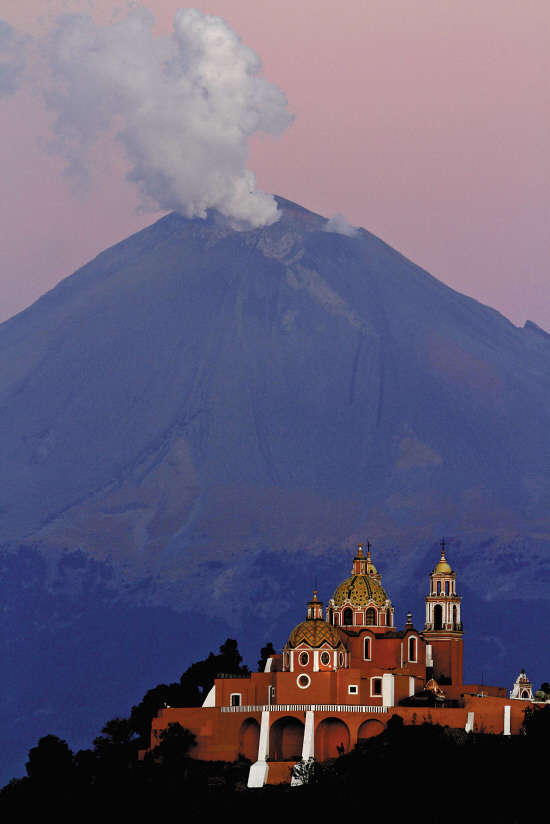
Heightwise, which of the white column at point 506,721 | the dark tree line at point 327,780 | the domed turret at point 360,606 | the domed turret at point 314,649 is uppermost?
the domed turret at point 360,606

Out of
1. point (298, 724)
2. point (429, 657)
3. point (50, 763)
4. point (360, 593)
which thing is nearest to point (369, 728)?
point (298, 724)

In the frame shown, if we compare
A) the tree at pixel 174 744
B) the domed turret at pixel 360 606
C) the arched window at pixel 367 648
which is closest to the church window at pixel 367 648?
the arched window at pixel 367 648

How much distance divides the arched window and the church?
0.14 ft

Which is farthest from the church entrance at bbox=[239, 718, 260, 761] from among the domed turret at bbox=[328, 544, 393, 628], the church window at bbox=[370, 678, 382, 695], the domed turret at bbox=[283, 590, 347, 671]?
the domed turret at bbox=[328, 544, 393, 628]

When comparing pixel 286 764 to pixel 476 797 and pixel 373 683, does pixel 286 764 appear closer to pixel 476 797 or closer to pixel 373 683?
pixel 373 683

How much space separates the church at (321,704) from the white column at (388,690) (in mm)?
40

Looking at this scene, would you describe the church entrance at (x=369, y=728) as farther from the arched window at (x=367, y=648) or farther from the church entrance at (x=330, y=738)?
the arched window at (x=367, y=648)

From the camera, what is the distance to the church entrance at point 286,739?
276ft

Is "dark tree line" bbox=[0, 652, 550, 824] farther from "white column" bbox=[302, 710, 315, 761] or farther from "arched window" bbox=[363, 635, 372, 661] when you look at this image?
"arched window" bbox=[363, 635, 372, 661]

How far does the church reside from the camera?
83438mm

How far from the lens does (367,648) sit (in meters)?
90.9

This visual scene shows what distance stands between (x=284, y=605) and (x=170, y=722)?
11325 centimetres

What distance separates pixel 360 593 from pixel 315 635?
22.1 feet

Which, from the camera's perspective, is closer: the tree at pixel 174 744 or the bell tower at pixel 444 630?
the tree at pixel 174 744
